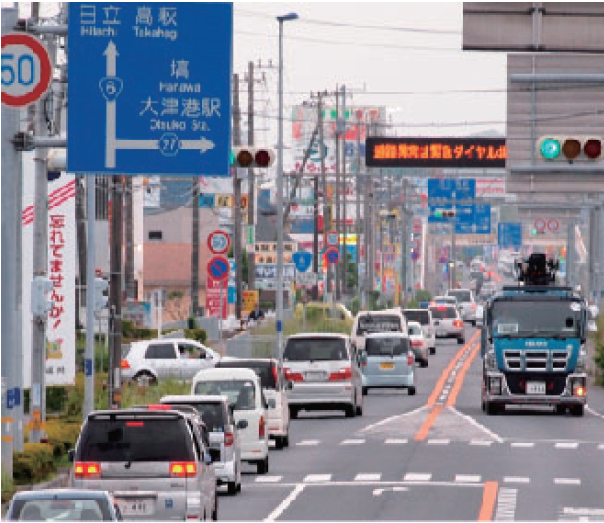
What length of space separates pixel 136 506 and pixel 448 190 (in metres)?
113

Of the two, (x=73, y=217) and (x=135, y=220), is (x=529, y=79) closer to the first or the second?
(x=73, y=217)

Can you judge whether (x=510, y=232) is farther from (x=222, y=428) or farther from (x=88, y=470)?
(x=88, y=470)

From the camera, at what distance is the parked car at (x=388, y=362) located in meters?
56.2

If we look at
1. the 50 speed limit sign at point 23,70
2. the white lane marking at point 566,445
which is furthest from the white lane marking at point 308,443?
the 50 speed limit sign at point 23,70

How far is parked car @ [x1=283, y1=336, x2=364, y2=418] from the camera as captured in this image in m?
47.6

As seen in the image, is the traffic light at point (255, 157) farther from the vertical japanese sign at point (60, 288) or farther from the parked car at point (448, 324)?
the parked car at point (448, 324)

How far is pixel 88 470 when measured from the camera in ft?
75.6

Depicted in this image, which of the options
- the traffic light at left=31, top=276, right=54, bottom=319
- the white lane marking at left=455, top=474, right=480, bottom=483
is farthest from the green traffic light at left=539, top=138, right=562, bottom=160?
the traffic light at left=31, top=276, right=54, bottom=319

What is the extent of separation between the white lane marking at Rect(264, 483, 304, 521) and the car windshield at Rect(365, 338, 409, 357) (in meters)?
25.2

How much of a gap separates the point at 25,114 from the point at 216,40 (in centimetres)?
1725

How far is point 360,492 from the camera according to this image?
29.7 m

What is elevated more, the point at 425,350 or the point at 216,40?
the point at 216,40

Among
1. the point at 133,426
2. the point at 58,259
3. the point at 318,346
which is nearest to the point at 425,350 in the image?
the point at 318,346

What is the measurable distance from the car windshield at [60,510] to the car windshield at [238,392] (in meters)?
14.9
